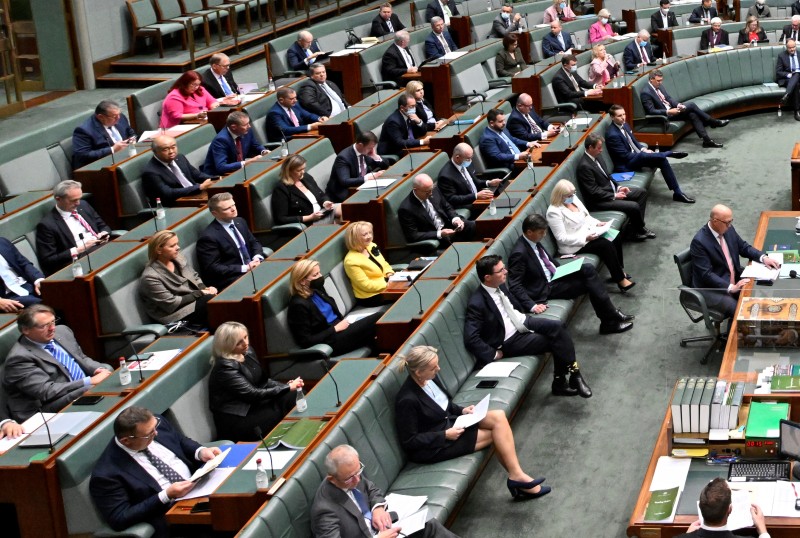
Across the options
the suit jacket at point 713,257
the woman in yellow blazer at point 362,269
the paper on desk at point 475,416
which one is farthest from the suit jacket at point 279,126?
the paper on desk at point 475,416

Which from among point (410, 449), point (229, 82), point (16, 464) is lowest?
point (410, 449)

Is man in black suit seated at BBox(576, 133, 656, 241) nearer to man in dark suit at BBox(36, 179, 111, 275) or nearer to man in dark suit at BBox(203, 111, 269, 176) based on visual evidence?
man in dark suit at BBox(203, 111, 269, 176)

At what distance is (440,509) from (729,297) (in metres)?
2.77

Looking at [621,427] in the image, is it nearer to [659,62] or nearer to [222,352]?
[222,352]

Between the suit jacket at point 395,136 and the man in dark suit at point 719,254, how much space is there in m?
3.39

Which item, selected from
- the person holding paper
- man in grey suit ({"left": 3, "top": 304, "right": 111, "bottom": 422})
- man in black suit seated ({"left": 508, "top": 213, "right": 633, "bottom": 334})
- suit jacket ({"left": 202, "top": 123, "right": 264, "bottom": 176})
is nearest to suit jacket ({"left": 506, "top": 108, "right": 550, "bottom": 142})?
the person holding paper

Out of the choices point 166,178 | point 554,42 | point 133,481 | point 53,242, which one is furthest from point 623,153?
point 133,481

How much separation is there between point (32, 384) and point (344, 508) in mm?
1981

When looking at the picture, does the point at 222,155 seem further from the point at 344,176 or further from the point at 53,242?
the point at 53,242

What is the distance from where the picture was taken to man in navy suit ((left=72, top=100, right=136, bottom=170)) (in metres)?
9.30

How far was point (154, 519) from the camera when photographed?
515cm

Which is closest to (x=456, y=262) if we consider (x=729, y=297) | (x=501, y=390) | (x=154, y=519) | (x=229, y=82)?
(x=501, y=390)

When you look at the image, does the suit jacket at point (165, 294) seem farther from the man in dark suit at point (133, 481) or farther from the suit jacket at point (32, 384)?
→ the man in dark suit at point (133, 481)

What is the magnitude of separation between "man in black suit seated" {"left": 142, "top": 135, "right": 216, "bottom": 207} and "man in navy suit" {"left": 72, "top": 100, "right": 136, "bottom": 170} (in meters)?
0.67
